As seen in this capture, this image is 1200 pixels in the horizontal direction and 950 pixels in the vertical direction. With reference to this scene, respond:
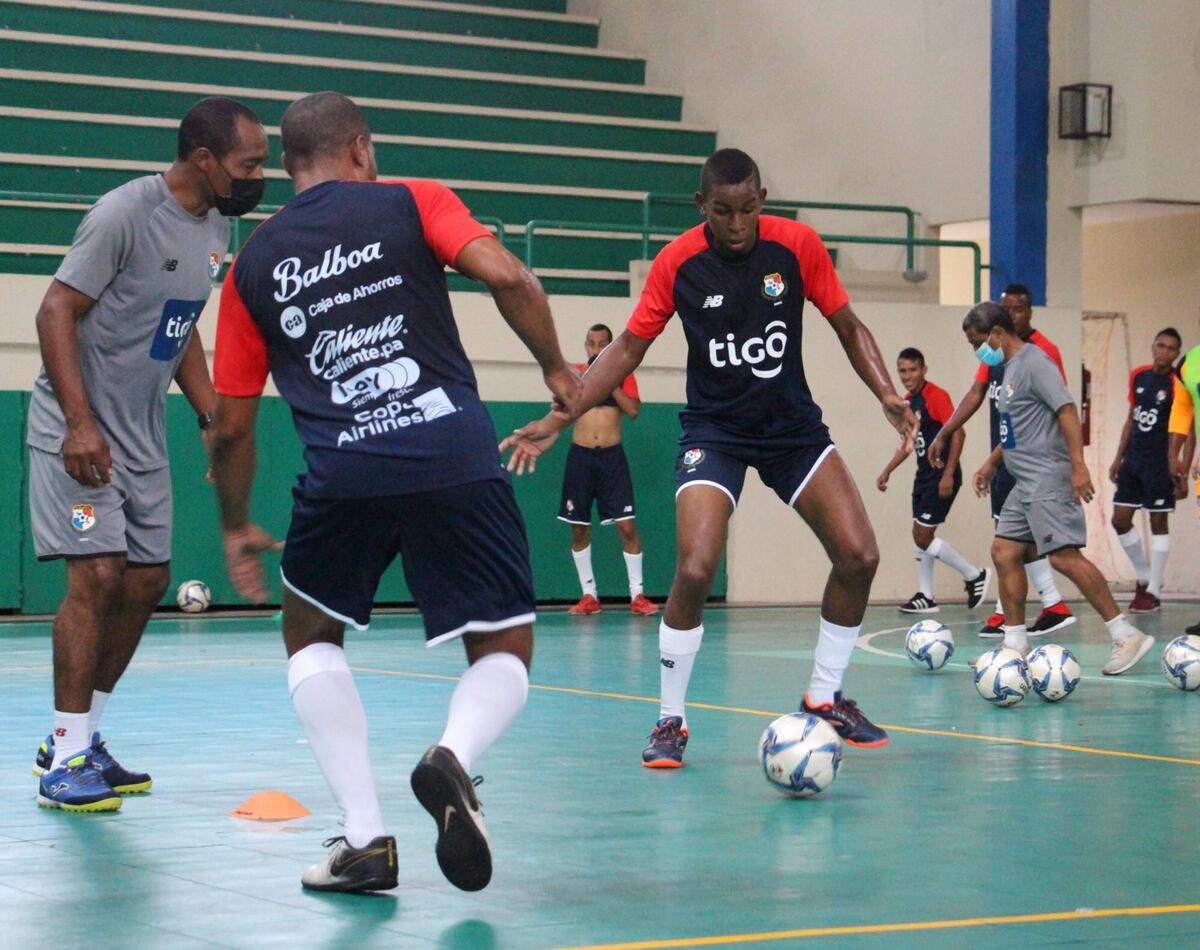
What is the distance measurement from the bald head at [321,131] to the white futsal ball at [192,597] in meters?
12.2

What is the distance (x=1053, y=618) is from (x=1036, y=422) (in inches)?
125

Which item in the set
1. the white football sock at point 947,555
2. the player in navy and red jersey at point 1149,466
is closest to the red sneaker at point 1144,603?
the player in navy and red jersey at point 1149,466

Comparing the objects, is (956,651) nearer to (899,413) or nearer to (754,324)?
(899,413)

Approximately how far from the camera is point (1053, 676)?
32.4ft

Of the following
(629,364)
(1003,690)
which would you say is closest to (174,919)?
(629,364)

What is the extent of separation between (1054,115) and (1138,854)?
15.3 m

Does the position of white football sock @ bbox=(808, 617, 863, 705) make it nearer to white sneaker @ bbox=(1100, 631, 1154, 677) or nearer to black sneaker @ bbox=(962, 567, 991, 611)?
white sneaker @ bbox=(1100, 631, 1154, 677)

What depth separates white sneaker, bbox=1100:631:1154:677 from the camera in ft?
37.1

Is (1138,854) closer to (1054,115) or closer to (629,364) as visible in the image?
(629,364)

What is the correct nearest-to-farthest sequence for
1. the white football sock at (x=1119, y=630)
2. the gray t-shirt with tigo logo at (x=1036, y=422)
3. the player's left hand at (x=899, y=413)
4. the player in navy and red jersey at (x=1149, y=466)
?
the player's left hand at (x=899, y=413)
the gray t-shirt with tigo logo at (x=1036, y=422)
the white football sock at (x=1119, y=630)
the player in navy and red jersey at (x=1149, y=466)

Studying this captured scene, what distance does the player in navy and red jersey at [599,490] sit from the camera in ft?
57.3

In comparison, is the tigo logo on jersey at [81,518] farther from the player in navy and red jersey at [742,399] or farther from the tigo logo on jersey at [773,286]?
the tigo logo on jersey at [773,286]

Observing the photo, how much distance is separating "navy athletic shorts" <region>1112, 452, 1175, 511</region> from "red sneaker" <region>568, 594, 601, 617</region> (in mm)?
5302

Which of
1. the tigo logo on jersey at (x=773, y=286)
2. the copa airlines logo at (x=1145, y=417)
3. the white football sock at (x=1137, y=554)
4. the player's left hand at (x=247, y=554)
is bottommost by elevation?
the white football sock at (x=1137, y=554)
